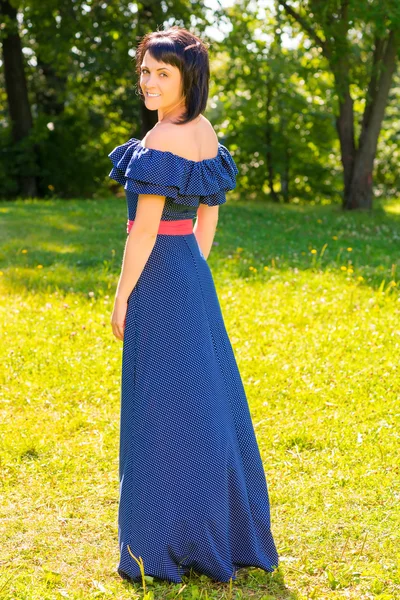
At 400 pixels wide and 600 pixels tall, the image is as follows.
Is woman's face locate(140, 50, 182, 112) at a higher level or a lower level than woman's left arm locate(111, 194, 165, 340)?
higher

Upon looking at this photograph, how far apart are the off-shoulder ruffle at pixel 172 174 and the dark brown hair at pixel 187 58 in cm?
18

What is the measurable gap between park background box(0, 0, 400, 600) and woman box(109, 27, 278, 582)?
0.79ft

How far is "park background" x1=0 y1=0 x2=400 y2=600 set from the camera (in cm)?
374

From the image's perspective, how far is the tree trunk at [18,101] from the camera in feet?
56.2

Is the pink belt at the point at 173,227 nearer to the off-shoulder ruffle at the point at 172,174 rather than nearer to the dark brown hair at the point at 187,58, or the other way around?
the off-shoulder ruffle at the point at 172,174

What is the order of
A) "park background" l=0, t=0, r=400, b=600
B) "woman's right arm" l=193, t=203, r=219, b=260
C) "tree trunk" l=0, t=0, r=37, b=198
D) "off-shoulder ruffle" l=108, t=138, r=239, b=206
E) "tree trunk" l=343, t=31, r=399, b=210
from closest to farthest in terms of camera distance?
"off-shoulder ruffle" l=108, t=138, r=239, b=206 → "woman's right arm" l=193, t=203, r=219, b=260 → "park background" l=0, t=0, r=400, b=600 → "tree trunk" l=343, t=31, r=399, b=210 → "tree trunk" l=0, t=0, r=37, b=198

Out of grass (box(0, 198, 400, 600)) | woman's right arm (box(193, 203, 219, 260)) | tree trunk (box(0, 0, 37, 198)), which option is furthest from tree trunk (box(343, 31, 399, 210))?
woman's right arm (box(193, 203, 219, 260))

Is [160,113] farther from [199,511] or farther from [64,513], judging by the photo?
[64,513]

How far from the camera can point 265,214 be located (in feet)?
46.3

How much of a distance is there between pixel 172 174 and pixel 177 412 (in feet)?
3.05

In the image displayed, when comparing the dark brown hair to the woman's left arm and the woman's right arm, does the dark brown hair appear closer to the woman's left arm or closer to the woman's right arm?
the woman's left arm

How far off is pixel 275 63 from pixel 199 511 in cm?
1496

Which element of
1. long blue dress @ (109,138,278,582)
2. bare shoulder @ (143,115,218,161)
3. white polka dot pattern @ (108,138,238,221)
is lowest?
long blue dress @ (109,138,278,582)

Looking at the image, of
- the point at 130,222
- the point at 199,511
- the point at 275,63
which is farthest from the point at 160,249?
the point at 275,63
